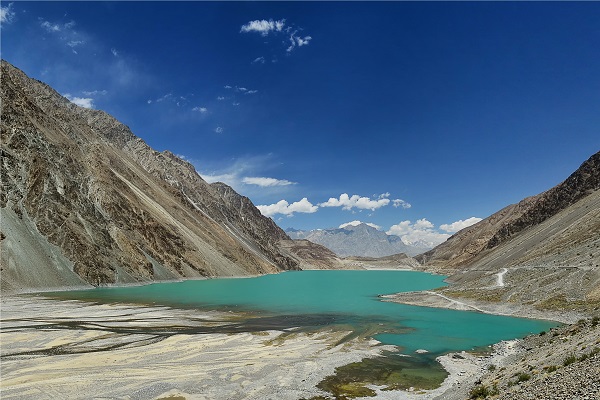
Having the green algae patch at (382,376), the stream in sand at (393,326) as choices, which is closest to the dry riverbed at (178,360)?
the green algae patch at (382,376)

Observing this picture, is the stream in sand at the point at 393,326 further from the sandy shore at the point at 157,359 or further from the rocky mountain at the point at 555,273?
the rocky mountain at the point at 555,273

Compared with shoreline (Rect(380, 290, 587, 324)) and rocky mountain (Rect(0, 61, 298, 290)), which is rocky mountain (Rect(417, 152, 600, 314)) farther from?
rocky mountain (Rect(0, 61, 298, 290))

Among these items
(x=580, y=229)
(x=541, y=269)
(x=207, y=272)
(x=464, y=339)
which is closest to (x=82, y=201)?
(x=207, y=272)

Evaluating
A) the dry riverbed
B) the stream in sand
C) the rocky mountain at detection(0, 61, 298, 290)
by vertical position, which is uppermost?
the rocky mountain at detection(0, 61, 298, 290)

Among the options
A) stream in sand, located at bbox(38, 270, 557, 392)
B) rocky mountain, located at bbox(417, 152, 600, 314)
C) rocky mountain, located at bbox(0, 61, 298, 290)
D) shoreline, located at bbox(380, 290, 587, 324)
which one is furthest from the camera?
rocky mountain, located at bbox(0, 61, 298, 290)

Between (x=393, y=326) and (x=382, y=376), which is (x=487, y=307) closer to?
(x=393, y=326)

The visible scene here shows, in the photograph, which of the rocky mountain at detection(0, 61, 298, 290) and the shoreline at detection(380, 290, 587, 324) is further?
the rocky mountain at detection(0, 61, 298, 290)

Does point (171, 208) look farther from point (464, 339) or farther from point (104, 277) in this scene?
point (464, 339)

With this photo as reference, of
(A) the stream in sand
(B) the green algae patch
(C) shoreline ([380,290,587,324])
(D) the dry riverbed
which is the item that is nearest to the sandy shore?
(D) the dry riverbed
